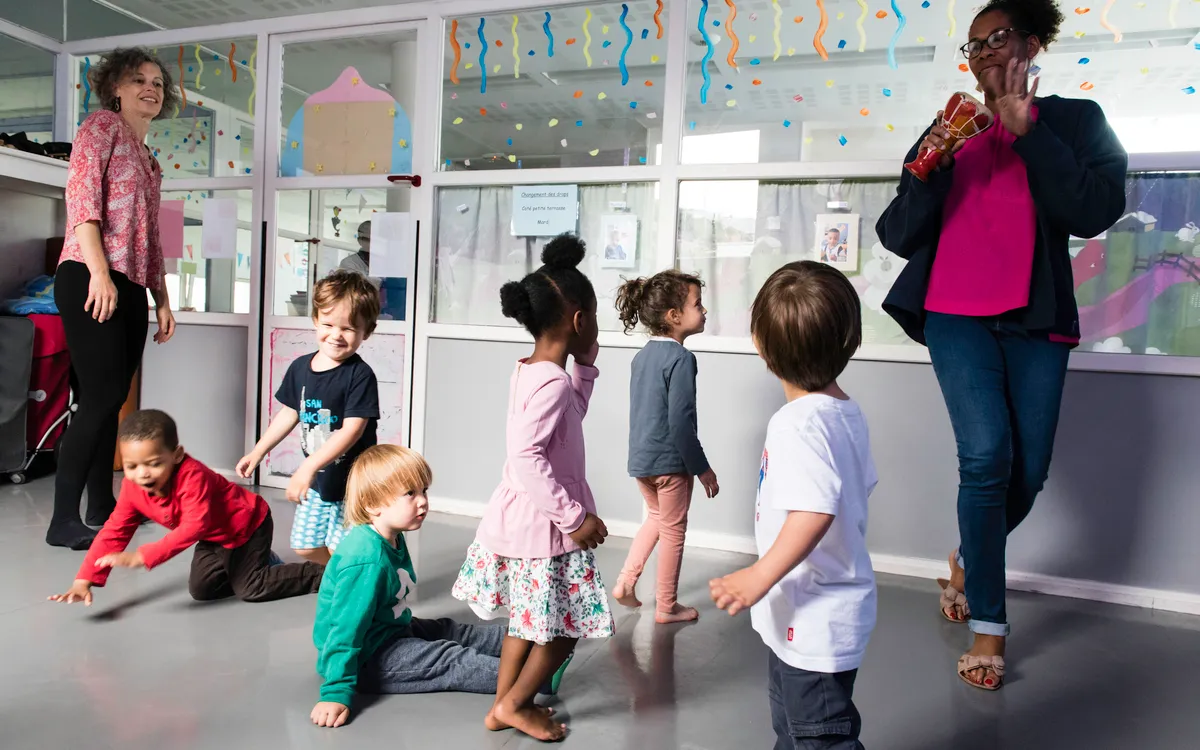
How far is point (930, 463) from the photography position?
265cm

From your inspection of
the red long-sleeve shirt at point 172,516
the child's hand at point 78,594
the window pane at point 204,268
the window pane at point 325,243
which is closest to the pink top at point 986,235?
the red long-sleeve shirt at point 172,516

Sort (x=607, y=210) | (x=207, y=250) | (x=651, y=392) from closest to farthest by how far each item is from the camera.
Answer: (x=651, y=392) → (x=607, y=210) → (x=207, y=250)

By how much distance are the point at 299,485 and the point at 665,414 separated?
0.87 metres

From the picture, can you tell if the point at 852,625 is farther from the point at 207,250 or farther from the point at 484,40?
the point at 207,250

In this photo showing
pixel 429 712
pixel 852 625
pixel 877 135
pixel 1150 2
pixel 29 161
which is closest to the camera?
pixel 852 625

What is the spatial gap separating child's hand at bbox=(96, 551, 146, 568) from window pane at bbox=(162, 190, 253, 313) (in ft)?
6.30

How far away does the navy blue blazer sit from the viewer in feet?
5.44

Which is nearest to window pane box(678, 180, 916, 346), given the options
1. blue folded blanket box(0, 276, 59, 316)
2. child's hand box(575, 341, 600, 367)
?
child's hand box(575, 341, 600, 367)

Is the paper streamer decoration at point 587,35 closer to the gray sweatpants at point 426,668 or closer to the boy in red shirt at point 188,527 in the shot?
the boy in red shirt at point 188,527

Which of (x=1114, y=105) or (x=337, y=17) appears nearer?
(x=1114, y=105)

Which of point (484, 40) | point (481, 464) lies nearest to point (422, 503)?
point (481, 464)

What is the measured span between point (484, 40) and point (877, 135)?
1554 mm

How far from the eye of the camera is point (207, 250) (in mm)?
3719

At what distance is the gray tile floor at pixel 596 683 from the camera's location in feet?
4.71
